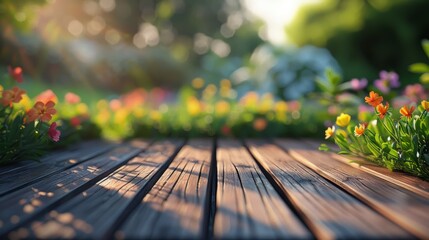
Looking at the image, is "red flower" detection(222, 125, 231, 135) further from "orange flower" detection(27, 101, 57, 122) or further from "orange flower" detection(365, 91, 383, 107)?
"orange flower" detection(365, 91, 383, 107)

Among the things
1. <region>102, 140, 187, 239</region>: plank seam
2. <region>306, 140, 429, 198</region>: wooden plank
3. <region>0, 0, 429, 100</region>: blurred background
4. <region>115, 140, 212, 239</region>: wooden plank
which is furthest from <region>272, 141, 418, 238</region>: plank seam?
<region>0, 0, 429, 100</region>: blurred background

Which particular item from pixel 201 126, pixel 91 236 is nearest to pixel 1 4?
pixel 201 126

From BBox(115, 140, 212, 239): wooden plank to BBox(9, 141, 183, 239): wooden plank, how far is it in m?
0.05

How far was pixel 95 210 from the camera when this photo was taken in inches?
47.6

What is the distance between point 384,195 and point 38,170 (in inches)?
64.1

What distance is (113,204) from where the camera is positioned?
1263 mm

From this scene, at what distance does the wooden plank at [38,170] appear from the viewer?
64.2 inches

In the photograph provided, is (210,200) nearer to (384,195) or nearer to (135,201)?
(135,201)

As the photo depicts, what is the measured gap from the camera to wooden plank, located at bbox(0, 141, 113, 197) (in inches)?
64.2

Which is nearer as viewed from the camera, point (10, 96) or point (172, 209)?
point (172, 209)

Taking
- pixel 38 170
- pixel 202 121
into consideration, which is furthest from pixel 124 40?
pixel 38 170

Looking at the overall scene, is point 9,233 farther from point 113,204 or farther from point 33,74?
point 33,74

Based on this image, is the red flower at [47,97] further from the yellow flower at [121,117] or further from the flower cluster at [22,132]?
the yellow flower at [121,117]

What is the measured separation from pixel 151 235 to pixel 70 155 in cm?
176
